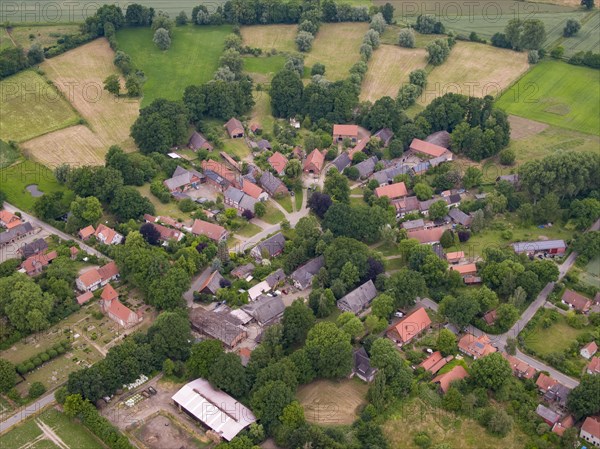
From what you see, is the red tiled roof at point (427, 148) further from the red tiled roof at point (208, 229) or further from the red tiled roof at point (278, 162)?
the red tiled roof at point (208, 229)

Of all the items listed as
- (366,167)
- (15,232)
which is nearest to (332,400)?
(366,167)

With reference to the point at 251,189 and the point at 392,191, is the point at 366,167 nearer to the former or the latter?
the point at 392,191

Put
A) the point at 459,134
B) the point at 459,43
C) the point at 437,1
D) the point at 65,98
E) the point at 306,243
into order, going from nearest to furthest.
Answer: the point at 306,243 → the point at 459,134 → the point at 65,98 → the point at 459,43 → the point at 437,1

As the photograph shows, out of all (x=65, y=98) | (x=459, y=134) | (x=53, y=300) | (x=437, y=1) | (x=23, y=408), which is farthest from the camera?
(x=437, y=1)

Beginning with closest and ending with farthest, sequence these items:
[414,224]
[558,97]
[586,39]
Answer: [414,224] < [558,97] < [586,39]

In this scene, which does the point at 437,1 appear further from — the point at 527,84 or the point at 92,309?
the point at 92,309

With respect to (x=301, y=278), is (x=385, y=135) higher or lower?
higher

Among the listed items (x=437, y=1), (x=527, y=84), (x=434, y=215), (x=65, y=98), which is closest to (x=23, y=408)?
(x=434, y=215)

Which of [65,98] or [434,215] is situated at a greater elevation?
[65,98]
